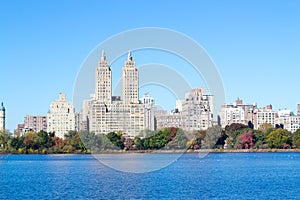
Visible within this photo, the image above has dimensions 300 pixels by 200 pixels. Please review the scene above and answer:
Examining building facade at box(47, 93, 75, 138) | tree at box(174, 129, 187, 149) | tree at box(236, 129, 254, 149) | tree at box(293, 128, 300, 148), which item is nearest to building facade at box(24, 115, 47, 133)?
building facade at box(47, 93, 75, 138)

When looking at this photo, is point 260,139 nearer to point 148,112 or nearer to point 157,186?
point 148,112

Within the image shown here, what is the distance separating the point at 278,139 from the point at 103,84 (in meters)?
30.3

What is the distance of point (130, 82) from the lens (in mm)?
104625

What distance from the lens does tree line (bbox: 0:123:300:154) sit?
94.9 m

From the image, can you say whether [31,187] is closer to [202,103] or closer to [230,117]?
[202,103]

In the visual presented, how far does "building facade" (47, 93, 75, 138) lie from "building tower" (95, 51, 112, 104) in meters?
20.0

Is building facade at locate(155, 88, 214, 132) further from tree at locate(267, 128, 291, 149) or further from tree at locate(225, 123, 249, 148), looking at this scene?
tree at locate(267, 128, 291, 149)

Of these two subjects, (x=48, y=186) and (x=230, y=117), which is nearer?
(x=48, y=186)

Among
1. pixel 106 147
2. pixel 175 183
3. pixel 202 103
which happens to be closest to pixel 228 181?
pixel 175 183

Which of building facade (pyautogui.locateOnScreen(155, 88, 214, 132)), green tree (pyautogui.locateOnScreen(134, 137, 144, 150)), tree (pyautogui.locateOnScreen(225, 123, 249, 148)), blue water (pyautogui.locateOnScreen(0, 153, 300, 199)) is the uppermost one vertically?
building facade (pyautogui.locateOnScreen(155, 88, 214, 132))

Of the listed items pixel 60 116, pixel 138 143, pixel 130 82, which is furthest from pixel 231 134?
pixel 60 116

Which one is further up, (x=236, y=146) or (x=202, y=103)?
(x=202, y=103)

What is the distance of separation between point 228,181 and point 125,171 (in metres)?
13.1

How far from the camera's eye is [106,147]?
95.1 meters
